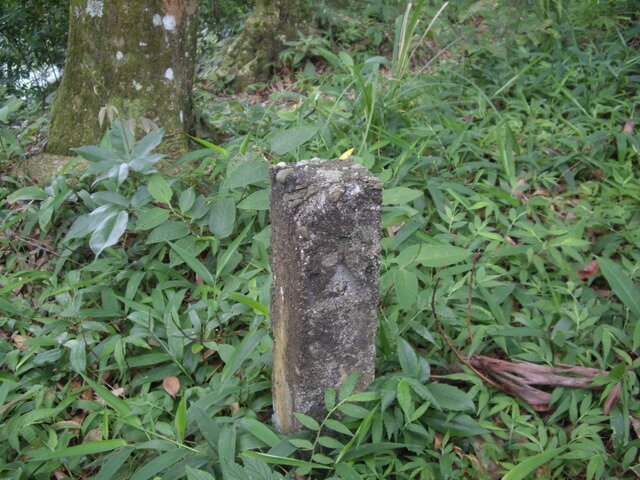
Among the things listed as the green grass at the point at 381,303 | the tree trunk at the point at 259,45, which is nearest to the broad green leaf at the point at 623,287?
the green grass at the point at 381,303

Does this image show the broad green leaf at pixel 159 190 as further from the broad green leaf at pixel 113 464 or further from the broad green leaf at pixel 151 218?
the broad green leaf at pixel 113 464

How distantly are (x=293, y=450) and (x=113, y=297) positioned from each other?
3.37ft

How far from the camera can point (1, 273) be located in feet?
7.86

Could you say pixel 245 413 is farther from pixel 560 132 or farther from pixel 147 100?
pixel 560 132

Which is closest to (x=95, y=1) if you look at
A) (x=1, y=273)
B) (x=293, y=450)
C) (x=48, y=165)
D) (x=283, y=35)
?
(x=48, y=165)

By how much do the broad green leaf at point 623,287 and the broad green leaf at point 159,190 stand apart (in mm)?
1688

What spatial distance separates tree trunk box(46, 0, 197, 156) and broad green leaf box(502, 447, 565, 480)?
2077 millimetres

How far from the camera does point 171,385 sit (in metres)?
1.86

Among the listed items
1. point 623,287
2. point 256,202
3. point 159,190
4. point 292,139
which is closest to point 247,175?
point 256,202

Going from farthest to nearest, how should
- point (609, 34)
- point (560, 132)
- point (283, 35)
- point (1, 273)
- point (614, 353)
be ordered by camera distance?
point (283, 35) → point (609, 34) → point (560, 132) → point (1, 273) → point (614, 353)

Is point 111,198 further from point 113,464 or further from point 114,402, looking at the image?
point 113,464

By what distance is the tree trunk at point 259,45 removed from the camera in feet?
13.9

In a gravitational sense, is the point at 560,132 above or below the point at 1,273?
below

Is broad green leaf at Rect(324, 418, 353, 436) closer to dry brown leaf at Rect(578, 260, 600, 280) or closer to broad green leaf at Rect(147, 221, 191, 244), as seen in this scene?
broad green leaf at Rect(147, 221, 191, 244)
